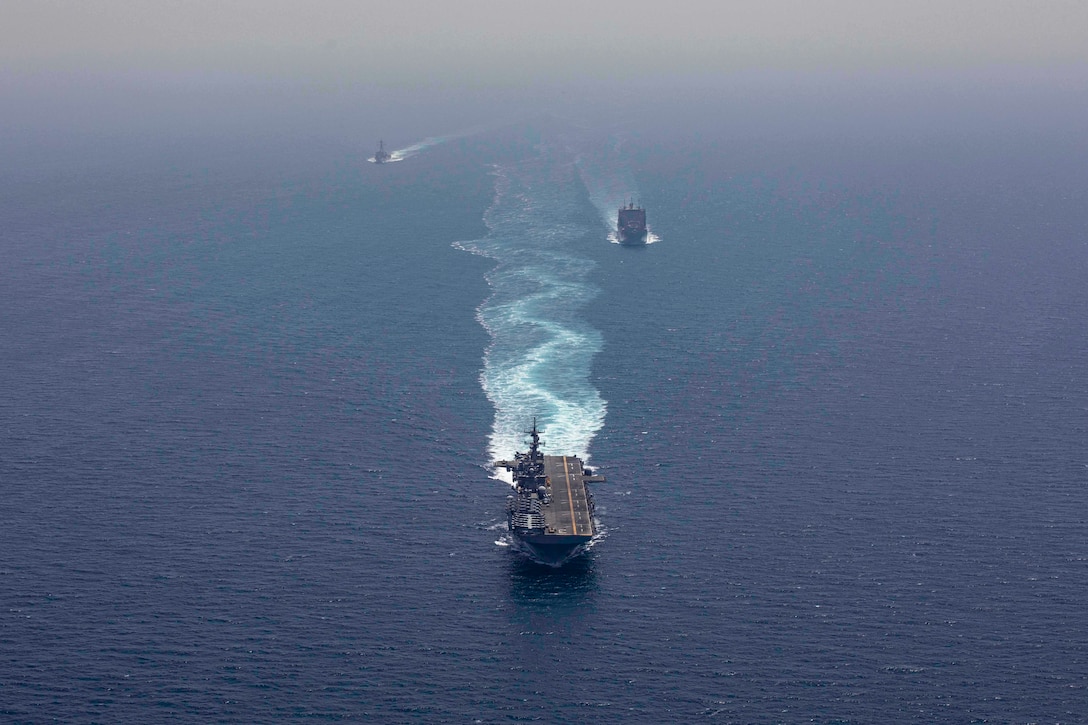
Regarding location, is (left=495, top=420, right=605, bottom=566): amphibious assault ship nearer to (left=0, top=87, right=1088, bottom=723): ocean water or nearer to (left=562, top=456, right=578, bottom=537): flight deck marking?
(left=562, top=456, right=578, bottom=537): flight deck marking

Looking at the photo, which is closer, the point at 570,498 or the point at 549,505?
the point at 549,505

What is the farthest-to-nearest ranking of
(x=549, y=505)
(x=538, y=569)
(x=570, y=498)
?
(x=570, y=498) < (x=549, y=505) < (x=538, y=569)

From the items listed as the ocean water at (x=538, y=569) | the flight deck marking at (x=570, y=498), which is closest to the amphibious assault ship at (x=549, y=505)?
the flight deck marking at (x=570, y=498)

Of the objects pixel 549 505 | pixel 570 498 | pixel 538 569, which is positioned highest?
pixel 570 498

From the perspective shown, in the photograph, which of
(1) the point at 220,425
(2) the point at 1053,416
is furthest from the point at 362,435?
(2) the point at 1053,416

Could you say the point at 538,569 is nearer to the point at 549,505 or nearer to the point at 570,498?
the point at 549,505

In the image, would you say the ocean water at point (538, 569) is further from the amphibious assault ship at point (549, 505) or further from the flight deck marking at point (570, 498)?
the flight deck marking at point (570, 498)

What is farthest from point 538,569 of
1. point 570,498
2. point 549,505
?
point 570,498

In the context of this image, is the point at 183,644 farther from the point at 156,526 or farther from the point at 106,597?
the point at 156,526
